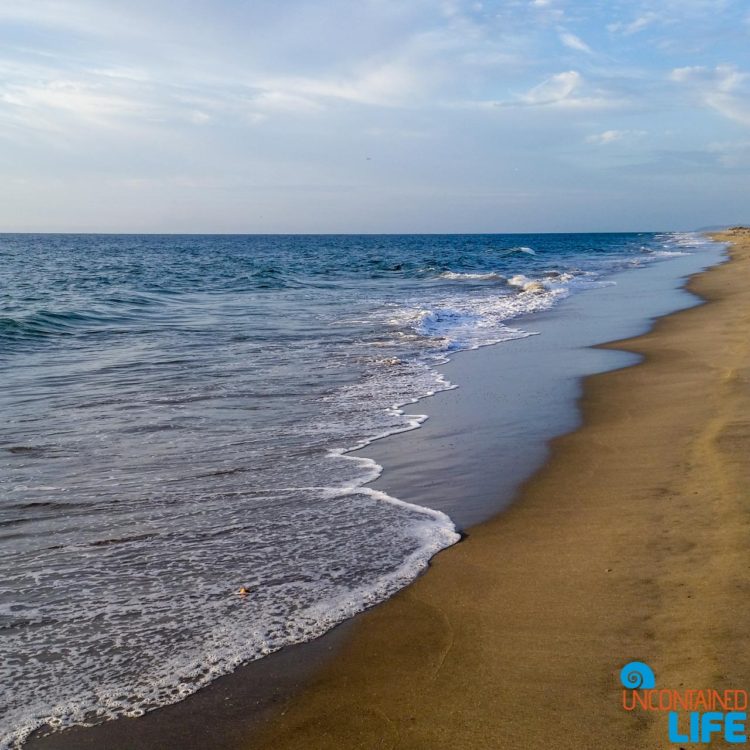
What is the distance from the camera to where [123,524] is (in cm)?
530

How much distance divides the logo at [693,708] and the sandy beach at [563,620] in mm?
54

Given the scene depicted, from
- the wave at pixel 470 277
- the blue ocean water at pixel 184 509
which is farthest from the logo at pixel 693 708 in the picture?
the wave at pixel 470 277

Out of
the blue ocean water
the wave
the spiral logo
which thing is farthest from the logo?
the wave

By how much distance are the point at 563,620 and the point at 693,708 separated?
0.88 m

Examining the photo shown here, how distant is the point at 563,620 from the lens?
3760 millimetres

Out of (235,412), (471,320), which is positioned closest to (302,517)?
(235,412)

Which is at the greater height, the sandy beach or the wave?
the wave

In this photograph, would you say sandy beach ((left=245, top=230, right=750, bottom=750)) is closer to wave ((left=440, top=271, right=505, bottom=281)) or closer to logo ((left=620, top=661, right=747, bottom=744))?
logo ((left=620, top=661, right=747, bottom=744))

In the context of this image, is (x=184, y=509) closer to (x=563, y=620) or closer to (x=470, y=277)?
(x=563, y=620)

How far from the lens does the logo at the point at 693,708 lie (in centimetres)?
281

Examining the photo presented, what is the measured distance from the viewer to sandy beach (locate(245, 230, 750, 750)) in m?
3.00

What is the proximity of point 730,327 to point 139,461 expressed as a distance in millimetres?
11991

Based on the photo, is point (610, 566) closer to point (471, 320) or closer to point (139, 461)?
point (139, 461)

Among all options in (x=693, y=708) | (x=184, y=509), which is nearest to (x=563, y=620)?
(x=693, y=708)
